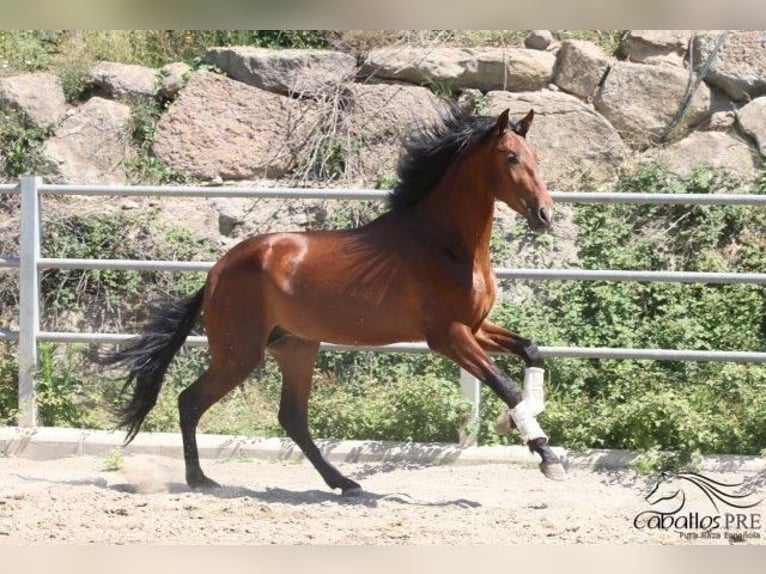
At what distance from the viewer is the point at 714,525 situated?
6.21 metres

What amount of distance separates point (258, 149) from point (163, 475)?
4.01m

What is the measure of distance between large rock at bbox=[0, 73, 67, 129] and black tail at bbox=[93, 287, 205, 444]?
418 centimetres

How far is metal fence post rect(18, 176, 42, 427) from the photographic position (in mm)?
8188

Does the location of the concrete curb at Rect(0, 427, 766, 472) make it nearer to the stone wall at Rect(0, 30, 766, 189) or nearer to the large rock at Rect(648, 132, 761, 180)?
the stone wall at Rect(0, 30, 766, 189)

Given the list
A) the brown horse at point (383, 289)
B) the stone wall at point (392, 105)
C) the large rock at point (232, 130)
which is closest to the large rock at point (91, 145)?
the stone wall at point (392, 105)

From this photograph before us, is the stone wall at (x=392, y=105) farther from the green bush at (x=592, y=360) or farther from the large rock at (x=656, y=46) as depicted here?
the green bush at (x=592, y=360)

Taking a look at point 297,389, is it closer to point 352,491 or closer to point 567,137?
point 352,491

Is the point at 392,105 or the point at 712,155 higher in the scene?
the point at 392,105

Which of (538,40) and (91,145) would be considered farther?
(538,40)

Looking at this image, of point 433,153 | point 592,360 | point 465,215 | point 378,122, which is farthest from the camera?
point 378,122

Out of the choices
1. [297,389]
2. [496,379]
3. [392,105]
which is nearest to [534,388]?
[496,379]

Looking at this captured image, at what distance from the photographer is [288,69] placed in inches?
429

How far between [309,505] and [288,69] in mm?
5257

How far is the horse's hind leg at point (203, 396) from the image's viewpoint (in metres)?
6.97
